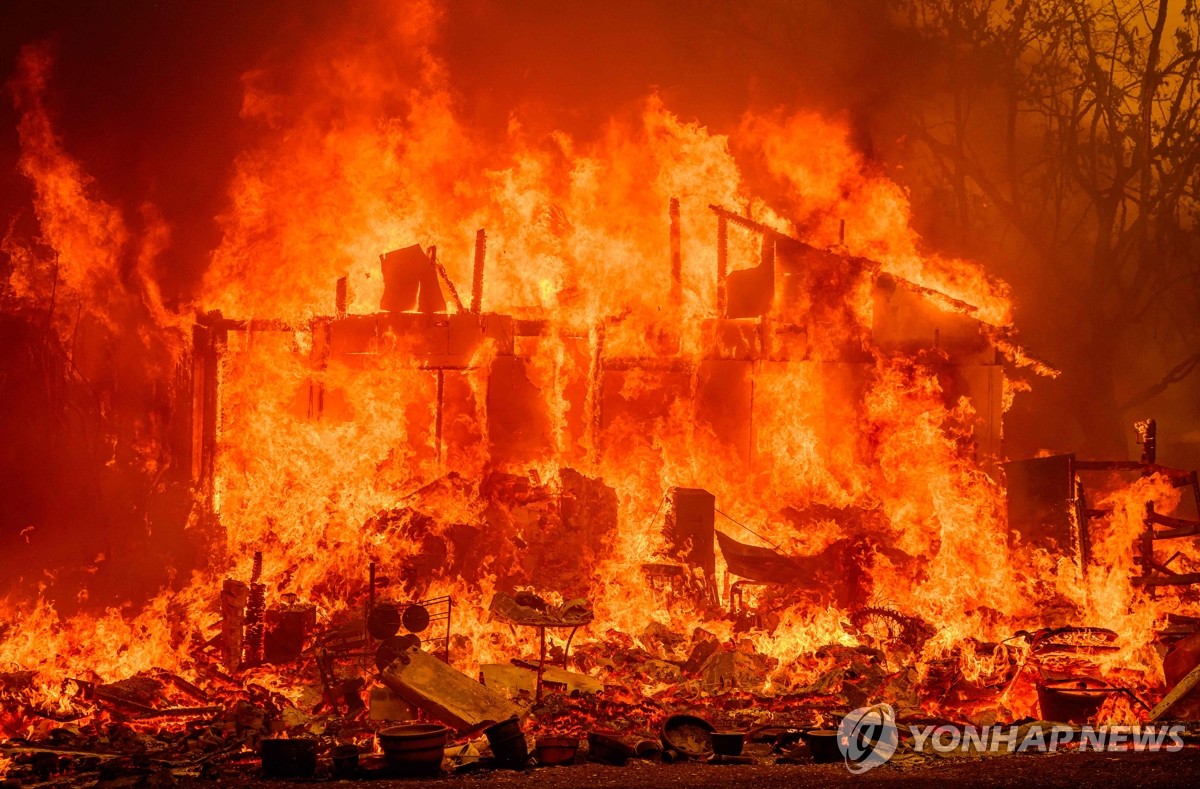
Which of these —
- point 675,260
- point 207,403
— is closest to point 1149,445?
point 675,260

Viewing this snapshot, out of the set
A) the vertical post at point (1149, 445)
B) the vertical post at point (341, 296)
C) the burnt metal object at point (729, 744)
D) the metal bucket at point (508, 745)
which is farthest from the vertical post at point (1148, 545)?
the vertical post at point (341, 296)

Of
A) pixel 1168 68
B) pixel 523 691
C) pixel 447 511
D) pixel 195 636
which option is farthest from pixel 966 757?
pixel 1168 68

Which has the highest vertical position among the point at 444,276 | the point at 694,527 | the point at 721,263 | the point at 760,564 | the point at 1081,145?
the point at 1081,145

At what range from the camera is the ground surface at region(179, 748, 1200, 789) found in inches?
282

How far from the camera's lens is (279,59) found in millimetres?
17672

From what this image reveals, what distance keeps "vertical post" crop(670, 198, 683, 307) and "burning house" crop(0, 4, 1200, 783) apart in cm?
15

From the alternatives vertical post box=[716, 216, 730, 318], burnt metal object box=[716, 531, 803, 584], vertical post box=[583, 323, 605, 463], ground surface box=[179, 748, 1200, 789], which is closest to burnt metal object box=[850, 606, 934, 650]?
burnt metal object box=[716, 531, 803, 584]

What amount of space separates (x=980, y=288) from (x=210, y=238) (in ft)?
45.5

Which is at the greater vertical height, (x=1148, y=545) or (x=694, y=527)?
(x=694, y=527)

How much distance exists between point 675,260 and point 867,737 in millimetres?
9001

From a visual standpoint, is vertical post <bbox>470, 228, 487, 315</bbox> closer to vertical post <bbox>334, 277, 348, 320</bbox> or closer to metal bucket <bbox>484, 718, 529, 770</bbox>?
vertical post <bbox>334, 277, 348, 320</bbox>

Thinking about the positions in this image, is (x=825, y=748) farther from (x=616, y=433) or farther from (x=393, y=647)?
(x=616, y=433)

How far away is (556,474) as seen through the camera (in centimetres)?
1429

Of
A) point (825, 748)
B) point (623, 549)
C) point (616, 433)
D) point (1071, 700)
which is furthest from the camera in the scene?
point (616, 433)
